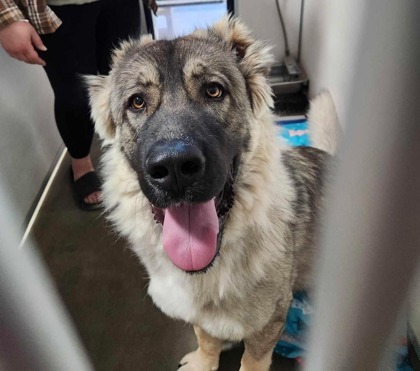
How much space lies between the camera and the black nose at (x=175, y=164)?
0.85 m

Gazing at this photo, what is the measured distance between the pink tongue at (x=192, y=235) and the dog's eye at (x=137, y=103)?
11.8 inches

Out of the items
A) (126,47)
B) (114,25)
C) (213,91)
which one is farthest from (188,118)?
(114,25)

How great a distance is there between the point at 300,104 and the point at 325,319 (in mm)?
2289

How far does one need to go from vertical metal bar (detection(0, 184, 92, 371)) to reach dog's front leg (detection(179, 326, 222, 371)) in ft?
2.90

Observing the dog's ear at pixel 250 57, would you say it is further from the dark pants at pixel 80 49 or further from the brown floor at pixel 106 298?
the brown floor at pixel 106 298

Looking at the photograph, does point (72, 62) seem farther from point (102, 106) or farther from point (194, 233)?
point (194, 233)

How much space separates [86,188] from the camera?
2.20 metres

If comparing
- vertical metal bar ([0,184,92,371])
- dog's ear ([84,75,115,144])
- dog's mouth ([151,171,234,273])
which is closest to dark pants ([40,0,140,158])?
dog's ear ([84,75,115,144])

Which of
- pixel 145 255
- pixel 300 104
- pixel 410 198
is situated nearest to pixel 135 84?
pixel 145 255

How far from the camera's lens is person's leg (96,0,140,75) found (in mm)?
1830

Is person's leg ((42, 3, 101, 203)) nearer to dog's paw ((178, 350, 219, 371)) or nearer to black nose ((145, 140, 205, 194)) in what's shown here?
black nose ((145, 140, 205, 194))

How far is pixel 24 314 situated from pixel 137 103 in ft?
2.57

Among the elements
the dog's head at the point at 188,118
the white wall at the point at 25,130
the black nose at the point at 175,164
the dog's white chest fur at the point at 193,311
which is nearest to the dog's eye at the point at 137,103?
the dog's head at the point at 188,118

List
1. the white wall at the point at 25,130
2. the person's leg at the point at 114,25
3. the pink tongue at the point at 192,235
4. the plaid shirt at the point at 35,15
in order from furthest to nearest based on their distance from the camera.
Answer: the white wall at the point at 25,130, the person's leg at the point at 114,25, the plaid shirt at the point at 35,15, the pink tongue at the point at 192,235
